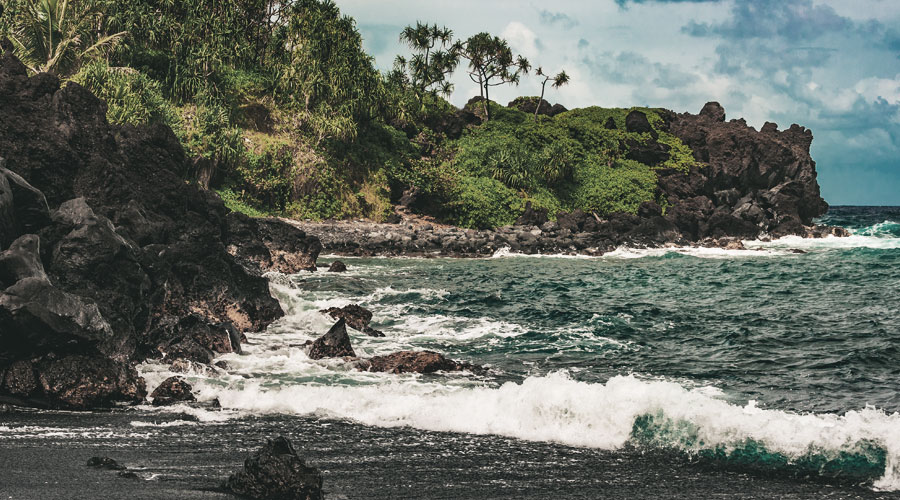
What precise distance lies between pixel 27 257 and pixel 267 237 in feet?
68.0

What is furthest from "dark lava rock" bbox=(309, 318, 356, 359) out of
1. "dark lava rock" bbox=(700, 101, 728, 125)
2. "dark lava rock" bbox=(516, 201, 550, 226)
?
"dark lava rock" bbox=(700, 101, 728, 125)

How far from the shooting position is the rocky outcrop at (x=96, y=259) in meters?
11.4

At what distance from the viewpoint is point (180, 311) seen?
17766mm

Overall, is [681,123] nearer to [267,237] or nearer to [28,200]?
[267,237]

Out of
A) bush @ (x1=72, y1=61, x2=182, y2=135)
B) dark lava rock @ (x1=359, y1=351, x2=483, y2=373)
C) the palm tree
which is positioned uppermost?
the palm tree

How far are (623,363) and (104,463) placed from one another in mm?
11217

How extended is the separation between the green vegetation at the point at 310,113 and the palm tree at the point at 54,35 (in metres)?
0.11

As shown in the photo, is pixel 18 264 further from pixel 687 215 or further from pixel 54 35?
pixel 687 215

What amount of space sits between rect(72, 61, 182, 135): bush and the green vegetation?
104 mm

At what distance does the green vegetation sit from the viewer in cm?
4606

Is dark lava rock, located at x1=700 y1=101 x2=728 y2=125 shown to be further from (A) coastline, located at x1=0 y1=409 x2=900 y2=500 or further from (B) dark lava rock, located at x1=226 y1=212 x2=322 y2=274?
(A) coastline, located at x1=0 y1=409 x2=900 y2=500

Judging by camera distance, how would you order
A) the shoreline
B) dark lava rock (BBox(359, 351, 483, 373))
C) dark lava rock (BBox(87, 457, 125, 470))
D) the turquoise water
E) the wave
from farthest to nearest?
1. the shoreline
2. dark lava rock (BBox(359, 351, 483, 373))
3. the turquoise water
4. the wave
5. dark lava rock (BBox(87, 457, 125, 470))

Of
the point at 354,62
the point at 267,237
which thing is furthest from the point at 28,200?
the point at 354,62

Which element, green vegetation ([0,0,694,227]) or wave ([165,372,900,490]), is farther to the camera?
green vegetation ([0,0,694,227])
